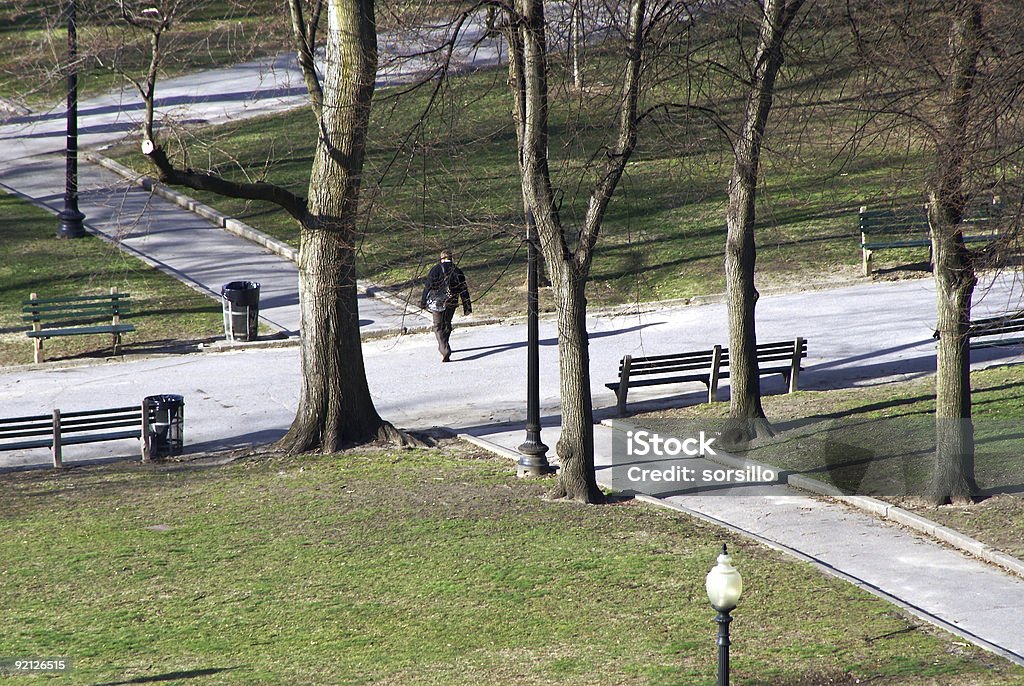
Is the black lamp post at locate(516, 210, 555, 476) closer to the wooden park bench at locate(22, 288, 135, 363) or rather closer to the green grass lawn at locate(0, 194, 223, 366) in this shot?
the green grass lawn at locate(0, 194, 223, 366)

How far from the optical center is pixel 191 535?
12109 millimetres

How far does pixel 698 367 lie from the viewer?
54.2ft

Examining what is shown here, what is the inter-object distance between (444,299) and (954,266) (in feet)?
27.5

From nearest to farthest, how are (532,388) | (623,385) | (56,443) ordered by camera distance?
(532,388), (56,443), (623,385)

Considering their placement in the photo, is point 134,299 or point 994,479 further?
point 134,299

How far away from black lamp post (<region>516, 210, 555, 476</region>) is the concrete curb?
2066mm

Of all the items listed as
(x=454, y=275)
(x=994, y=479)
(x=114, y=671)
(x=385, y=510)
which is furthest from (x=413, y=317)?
(x=114, y=671)

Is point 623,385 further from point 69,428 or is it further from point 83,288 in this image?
point 83,288

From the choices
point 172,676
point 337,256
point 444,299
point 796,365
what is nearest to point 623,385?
point 796,365

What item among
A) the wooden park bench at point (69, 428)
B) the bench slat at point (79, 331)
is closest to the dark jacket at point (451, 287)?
the wooden park bench at point (69, 428)

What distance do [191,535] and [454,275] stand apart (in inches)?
286

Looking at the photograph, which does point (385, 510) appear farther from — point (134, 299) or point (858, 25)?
point (134, 299)

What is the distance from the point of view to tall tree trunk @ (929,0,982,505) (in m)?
10.7

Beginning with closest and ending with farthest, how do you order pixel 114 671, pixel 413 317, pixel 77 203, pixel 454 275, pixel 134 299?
pixel 114 671
pixel 454 275
pixel 413 317
pixel 134 299
pixel 77 203
